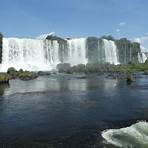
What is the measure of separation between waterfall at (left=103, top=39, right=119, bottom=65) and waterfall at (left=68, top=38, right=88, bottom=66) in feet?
29.0

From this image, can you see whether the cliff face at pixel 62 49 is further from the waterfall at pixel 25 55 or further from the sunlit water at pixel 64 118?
the sunlit water at pixel 64 118

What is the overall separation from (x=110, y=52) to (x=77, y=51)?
14839mm

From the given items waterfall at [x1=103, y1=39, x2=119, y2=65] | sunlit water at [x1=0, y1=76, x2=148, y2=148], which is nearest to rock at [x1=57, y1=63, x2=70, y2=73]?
waterfall at [x1=103, y1=39, x2=119, y2=65]

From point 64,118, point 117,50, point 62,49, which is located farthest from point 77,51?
point 64,118

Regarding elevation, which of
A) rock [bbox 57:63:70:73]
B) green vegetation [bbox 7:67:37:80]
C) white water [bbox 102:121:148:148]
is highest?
rock [bbox 57:63:70:73]

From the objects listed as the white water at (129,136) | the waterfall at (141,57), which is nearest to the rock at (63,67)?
the waterfall at (141,57)

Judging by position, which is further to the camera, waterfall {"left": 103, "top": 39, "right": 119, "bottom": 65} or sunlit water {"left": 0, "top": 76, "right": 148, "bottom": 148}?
waterfall {"left": 103, "top": 39, "right": 119, "bottom": 65}

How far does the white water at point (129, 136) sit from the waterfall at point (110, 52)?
8546 centimetres

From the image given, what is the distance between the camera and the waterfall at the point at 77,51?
307ft

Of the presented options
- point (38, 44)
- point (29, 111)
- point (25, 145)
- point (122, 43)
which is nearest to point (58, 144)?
point (25, 145)

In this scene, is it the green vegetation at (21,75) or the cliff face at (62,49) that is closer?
the green vegetation at (21,75)

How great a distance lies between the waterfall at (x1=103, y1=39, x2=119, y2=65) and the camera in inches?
4095

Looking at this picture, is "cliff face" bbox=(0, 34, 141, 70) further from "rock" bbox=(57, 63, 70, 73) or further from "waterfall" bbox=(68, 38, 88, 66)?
"rock" bbox=(57, 63, 70, 73)

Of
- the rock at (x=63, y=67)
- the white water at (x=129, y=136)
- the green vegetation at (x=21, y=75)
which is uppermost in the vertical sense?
the rock at (x=63, y=67)
